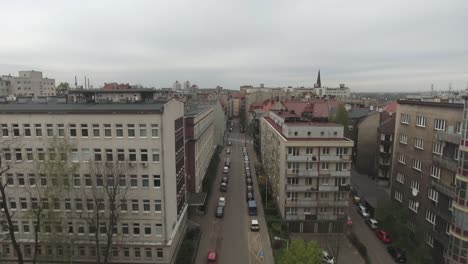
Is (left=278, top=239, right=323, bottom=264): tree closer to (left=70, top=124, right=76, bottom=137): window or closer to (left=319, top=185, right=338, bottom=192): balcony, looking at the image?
(left=319, top=185, right=338, bottom=192): balcony

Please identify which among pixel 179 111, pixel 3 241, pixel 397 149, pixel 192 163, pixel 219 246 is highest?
pixel 179 111

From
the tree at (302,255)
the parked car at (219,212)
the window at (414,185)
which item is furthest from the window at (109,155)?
the window at (414,185)

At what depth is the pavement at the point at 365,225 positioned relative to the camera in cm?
3631

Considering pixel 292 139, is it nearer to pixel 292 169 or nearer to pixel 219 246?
pixel 292 169

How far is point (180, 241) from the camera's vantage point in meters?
37.8

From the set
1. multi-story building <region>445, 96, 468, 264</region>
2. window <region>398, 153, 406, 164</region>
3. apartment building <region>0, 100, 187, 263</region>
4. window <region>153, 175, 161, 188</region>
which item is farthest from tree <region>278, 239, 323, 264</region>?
window <region>398, 153, 406, 164</region>

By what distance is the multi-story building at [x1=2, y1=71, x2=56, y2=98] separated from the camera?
5123 inches

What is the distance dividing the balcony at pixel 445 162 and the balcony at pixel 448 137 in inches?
71.7

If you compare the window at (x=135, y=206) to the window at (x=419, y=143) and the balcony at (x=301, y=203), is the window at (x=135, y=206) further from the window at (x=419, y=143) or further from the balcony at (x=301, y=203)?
the window at (x=419, y=143)

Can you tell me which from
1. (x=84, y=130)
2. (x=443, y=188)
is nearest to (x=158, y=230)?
(x=84, y=130)

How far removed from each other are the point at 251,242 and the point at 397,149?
2232 centimetres

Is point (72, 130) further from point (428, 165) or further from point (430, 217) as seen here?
point (430, 217)

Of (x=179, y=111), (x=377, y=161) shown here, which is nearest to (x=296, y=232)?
(x=179, y=111)

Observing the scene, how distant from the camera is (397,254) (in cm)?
3528
